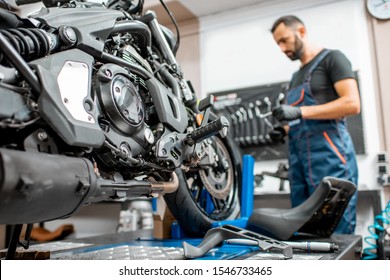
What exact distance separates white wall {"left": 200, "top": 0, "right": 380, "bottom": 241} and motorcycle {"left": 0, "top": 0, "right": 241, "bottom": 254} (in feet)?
3.71

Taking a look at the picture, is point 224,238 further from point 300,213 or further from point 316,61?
point 316,61

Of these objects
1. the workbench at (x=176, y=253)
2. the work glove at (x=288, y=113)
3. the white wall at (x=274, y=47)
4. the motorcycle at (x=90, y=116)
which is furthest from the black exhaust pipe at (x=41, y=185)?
the white wall at (x=274, y=47)

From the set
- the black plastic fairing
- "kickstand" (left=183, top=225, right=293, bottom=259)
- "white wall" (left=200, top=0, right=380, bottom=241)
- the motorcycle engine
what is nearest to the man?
"white wall" (left=200, top=0, right=380, bottom=241)

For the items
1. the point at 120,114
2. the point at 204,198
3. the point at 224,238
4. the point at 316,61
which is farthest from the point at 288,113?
the point at 120,114

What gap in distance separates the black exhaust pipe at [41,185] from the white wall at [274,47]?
1.57 metres

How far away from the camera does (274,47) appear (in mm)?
2383

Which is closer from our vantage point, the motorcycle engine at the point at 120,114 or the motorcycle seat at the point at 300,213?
the motorcycle engine at the point at 120,114

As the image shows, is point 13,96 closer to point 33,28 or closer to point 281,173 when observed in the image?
point 33,28

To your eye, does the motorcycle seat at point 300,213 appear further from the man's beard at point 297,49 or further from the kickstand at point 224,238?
the man's beard at point 297,49

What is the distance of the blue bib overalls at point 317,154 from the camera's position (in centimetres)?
134

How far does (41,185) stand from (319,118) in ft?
3.64

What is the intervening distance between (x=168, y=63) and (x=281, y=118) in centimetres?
52

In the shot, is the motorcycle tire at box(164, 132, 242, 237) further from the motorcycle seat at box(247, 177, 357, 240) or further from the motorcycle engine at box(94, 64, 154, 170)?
the motorcycle engine at box(94, 64, 154, 170)
